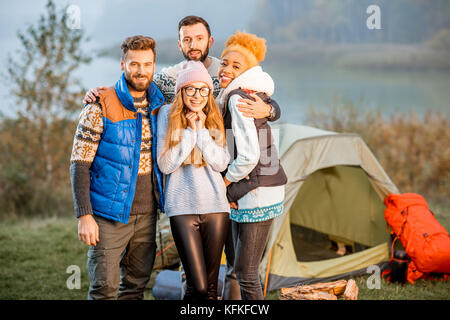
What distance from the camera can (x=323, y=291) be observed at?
3.30 meters

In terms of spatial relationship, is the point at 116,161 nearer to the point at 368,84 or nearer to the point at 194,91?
the point at 194,91

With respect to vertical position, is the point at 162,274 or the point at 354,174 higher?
the point at 354,174

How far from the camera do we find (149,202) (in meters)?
2.22

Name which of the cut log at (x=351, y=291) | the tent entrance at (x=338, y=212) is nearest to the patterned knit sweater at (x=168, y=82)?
the cut log at (x=351, y=291)

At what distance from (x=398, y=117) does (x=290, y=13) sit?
807 centimetres

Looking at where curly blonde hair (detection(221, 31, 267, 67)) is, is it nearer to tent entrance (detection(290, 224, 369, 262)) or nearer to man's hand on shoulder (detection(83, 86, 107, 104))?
man's hand on shoulder (detection(83, 86, 107, 104))

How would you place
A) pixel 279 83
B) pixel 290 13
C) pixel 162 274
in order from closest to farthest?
pixel 162 274 < pixel 279 83 < pixel 290 13

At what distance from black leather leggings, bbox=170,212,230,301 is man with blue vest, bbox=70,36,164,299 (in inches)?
10.1

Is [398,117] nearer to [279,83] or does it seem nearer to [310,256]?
[310,256]

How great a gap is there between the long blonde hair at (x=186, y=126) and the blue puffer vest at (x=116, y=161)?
0.18 meters

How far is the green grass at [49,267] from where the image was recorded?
345cm

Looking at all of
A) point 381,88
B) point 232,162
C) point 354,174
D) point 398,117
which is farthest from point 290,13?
point 232,162

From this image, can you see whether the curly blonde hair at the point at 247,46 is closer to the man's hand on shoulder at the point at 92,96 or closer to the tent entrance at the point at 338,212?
the man's hand on shoulder at the point at 92,96
